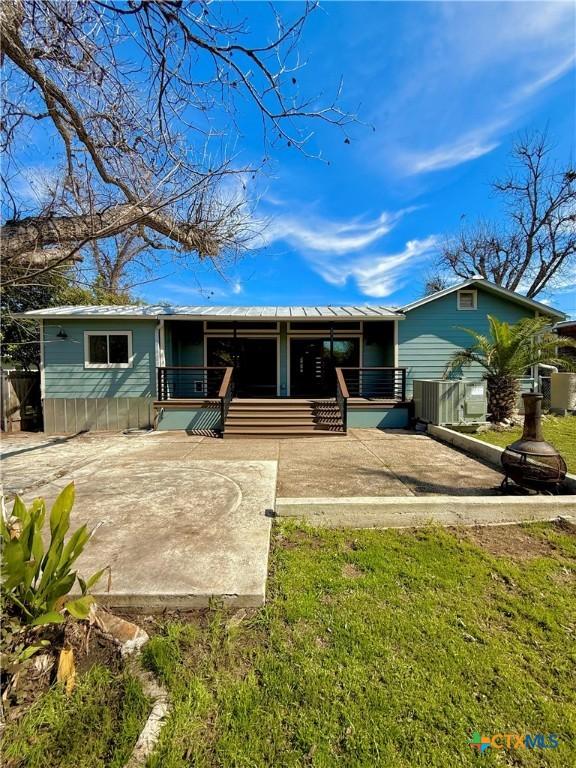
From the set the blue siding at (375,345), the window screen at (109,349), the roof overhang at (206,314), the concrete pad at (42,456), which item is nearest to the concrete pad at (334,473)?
the concrete pad at (42,456)

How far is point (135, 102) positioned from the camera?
330 centimetres

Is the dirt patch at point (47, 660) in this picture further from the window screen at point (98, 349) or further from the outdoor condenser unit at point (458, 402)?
the window screen at point (98, 349)

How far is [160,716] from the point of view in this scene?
146 centimetres

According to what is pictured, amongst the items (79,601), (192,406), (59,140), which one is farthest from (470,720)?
(192,406)

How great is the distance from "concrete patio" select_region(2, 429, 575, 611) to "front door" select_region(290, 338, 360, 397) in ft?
15.2

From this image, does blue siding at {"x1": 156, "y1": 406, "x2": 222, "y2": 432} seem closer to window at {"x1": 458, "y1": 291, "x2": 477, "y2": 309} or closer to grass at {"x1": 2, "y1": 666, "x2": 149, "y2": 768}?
grass at {"x1": 2, "y1": 666, "x2": 149, "y2": 768}

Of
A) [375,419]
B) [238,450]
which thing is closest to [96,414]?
[238,450]

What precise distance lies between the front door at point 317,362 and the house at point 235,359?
0.06 metres

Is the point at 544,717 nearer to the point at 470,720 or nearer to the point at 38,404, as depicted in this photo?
the point at 470,720

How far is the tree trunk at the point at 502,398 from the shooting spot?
28.9ft

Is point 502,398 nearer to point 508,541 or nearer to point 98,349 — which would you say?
point 508,541

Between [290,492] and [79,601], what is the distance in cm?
274

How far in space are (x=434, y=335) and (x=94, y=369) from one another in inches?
396

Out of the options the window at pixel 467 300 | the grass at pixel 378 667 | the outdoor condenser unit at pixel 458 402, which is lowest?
the grass at pixel 378 667
